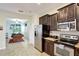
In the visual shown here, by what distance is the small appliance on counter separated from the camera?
282 centimetres

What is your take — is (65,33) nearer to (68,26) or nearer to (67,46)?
(68,26)

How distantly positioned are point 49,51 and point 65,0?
3474mm

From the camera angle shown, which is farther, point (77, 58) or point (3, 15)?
point (3, 15)

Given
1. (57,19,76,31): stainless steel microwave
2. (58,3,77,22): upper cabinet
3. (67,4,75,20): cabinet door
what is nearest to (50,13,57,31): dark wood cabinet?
(57,19,76,31): stainless steel microwave

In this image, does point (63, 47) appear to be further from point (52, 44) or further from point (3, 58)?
point (3, 58)

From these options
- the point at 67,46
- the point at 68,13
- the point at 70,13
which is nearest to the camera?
the point at 67,46

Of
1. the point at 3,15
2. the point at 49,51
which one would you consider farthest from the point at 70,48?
the point at 3,15

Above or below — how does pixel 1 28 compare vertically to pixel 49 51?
above

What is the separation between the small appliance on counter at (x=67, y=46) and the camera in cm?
282

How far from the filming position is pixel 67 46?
2.96m

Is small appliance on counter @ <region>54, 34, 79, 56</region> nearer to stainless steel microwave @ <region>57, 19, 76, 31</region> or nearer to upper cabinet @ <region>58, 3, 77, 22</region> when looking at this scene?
stainless steel microwave @ <region>57, 19, 76, 31</region>

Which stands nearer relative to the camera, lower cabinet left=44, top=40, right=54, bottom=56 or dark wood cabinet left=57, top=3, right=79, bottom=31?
dark wood cabinet left=57, top=3, right=79, bottom=31

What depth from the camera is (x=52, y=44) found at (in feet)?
12.9

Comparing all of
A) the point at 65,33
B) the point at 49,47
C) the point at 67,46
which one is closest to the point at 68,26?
the point at 65,33
